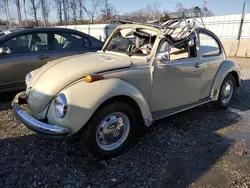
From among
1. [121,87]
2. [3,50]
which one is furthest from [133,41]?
[3,50]

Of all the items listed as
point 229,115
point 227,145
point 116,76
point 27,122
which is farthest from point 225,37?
point 27,122

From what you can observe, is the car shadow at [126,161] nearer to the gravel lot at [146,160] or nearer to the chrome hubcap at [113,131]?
the gravel lot at [146,160]

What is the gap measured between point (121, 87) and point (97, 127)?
601 millimetres

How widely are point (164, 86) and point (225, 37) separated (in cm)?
1286

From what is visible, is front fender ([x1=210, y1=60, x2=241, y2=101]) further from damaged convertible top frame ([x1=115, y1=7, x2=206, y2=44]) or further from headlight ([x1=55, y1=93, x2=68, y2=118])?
headlight ([x1=55, y1=93, x2=68, y2=118])

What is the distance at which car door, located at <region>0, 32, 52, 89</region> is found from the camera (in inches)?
197

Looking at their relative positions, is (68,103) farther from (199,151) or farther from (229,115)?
(229,115)

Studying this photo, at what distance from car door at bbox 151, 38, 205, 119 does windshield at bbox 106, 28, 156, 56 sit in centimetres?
33

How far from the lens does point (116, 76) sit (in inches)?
123

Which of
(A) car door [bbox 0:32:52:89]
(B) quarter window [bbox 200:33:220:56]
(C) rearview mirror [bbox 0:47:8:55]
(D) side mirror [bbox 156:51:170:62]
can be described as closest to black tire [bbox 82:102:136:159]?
(D) side mirror [bbox 156:51:170:62]

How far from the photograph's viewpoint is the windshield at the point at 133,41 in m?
3.90

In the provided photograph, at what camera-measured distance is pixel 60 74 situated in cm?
315

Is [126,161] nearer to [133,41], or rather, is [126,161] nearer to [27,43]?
[133,41]

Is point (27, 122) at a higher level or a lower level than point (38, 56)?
lower
